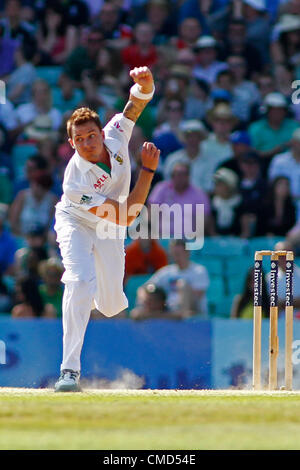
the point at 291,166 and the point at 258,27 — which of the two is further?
the point at 258,27

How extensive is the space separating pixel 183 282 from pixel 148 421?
4860 millimetres

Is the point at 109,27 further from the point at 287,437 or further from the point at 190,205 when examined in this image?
the point at 287,437

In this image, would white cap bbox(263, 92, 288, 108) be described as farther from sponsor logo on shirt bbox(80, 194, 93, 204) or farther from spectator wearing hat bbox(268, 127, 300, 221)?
sponsor logo on shirt bbox(80, 194, 93, 204)

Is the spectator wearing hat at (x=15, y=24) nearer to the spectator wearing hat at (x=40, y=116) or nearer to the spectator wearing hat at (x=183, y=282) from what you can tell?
the spectator wearing hat at (x=40, y=116)

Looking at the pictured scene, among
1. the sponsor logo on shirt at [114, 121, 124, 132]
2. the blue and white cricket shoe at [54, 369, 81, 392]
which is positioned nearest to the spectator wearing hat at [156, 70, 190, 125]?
the sponsor logo on shirt at [114, 121, 124, 132]

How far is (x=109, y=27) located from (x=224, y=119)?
2.49 m

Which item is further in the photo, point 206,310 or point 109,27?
point 109,27

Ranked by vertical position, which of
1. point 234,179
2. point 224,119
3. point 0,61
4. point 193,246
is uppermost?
point 0,61

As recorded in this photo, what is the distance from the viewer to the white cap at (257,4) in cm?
1376

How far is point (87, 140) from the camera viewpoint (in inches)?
297

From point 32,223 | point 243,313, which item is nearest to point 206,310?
point 243,313

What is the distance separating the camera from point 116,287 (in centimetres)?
786

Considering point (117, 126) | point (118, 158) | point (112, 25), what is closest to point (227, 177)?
point (112, 25)

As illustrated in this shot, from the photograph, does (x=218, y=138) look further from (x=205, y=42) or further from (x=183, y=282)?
(x=183, y=282)
